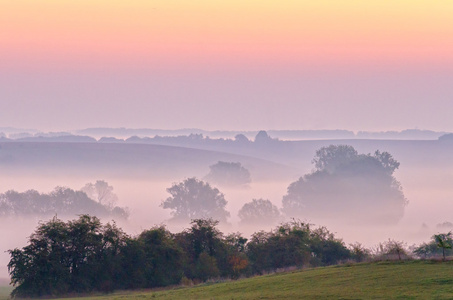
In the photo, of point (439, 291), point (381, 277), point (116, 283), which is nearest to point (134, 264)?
point (116, 283)

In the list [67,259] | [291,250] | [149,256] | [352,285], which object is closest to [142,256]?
[149,256]

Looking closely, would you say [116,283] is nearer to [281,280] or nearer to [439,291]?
[281,280]

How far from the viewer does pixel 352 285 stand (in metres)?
48.8

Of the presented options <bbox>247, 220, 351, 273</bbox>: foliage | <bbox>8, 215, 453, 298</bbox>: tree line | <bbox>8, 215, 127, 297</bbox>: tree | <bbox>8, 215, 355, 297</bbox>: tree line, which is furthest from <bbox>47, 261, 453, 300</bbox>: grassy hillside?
<bbox>247, 220, 351, 273</bbox>: foliage

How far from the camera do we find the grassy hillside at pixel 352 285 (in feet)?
146

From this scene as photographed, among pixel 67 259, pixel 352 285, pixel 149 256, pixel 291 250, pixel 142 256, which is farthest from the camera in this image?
pixel 291 250

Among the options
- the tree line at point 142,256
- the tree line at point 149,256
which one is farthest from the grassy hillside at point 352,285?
the tree line at point 142,256

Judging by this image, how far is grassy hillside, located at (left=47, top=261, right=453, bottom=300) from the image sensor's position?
44438mm

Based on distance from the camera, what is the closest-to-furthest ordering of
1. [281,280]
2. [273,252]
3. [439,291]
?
[439,291]
[281,280]
[273,252]

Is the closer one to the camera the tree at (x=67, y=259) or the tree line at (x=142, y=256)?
the tree at (x=67, y=259)

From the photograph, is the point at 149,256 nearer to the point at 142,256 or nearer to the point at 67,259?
the point at 142,256

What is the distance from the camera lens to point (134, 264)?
82.8 m

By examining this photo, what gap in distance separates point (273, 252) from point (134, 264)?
1883 centimetres

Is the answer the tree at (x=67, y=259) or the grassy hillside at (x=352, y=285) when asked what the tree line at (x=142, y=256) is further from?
the grassy hillside at (x=352, y=285)
